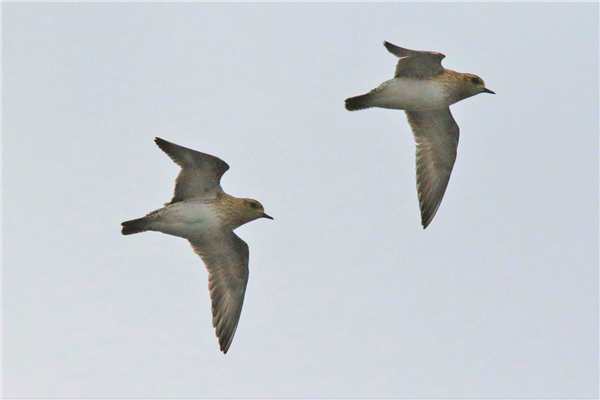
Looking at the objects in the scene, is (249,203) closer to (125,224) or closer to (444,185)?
(125,224)

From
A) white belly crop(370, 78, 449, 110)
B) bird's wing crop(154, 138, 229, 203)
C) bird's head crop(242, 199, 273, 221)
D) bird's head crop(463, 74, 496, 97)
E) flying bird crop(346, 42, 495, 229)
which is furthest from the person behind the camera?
bird's head crop(463, 74, 496, 97)

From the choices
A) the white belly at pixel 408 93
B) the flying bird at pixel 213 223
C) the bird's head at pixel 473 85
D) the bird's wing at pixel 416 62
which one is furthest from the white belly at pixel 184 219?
the bird's head at pixel 473 85

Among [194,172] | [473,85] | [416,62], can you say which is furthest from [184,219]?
[473,85]

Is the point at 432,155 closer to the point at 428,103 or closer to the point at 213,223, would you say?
the point at 428,103

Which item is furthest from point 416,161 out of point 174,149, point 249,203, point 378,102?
point 174,149

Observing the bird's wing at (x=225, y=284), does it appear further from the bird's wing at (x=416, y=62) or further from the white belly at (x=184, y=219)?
the bird's wing at (x=416, y=62)

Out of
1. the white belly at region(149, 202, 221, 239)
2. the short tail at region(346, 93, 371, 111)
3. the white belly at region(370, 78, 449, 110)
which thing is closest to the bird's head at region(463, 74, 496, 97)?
the white belly at region(370, 78, 449, 110)

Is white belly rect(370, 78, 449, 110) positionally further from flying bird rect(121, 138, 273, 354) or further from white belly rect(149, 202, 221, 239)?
white belly rect(149, 202, 221, 239)
